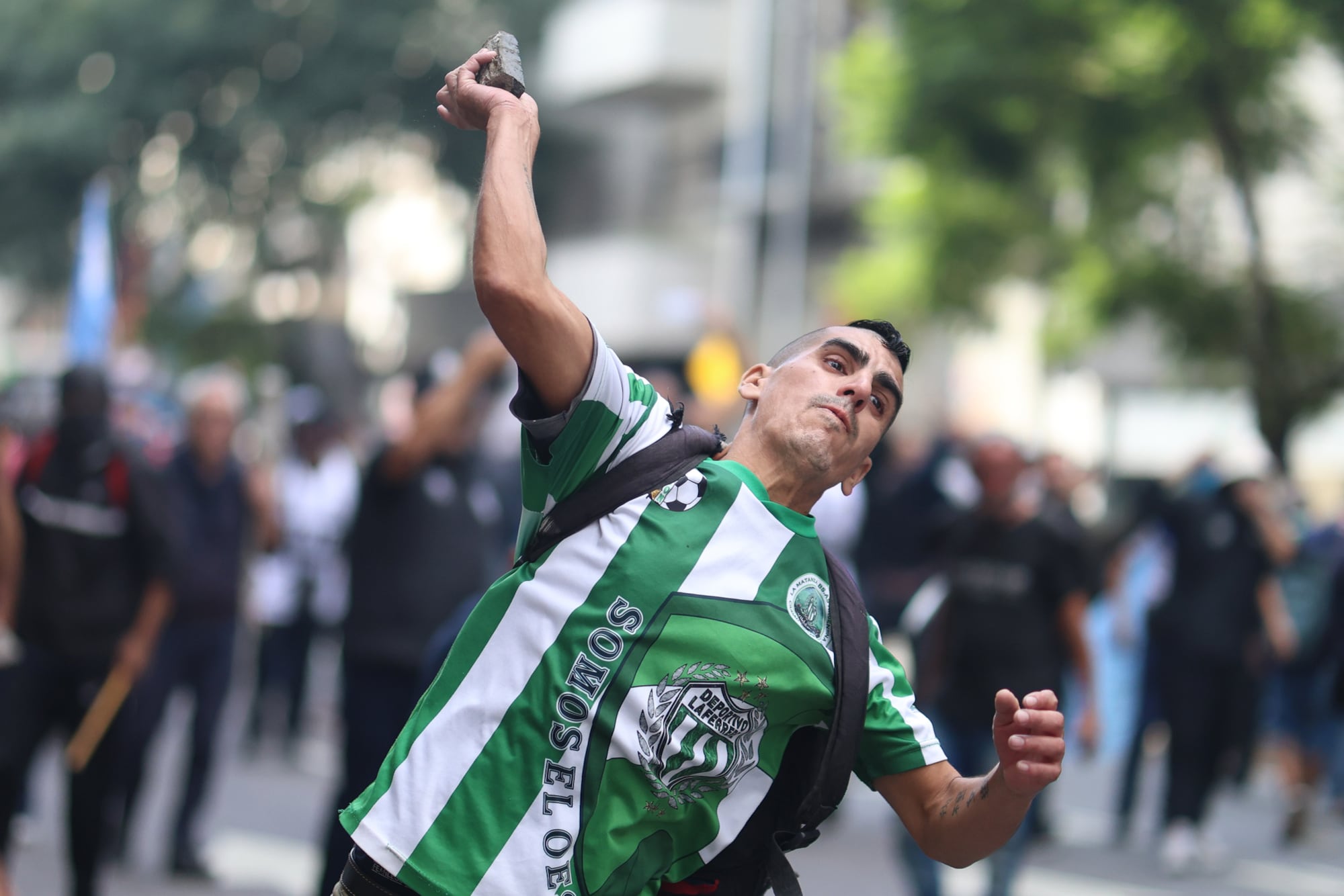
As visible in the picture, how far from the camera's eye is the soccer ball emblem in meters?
2.78

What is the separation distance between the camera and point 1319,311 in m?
14.9

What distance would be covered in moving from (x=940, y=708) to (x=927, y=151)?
9393mm

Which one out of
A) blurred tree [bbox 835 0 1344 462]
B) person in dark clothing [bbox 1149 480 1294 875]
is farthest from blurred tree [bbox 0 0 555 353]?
person in dark clothing [bbox 1149 480 1294 875]

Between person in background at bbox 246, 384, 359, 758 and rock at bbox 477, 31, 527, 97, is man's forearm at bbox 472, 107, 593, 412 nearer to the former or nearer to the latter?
rock at bbox 477, 31, 527, 97

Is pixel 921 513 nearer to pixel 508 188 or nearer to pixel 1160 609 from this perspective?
pixel 1160 609

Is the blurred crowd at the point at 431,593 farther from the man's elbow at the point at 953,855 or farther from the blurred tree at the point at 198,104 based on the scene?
the blurred tree at the point at 198,104

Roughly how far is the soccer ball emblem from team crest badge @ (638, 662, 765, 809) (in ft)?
0.85

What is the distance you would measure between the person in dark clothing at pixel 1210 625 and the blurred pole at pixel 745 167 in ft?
50.6

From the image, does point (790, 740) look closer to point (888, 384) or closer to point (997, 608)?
point (888, 384)

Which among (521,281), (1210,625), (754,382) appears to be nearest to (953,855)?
(754,382)

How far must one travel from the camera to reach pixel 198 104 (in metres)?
25.8

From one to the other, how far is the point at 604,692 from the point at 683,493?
1.13 feet

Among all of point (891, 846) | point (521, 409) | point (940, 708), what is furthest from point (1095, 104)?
point (521, 409)

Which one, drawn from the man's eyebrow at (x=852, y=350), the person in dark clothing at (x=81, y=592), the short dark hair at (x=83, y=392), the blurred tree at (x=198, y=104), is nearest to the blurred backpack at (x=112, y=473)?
the person in dark clothing at (x=81, y=592)
